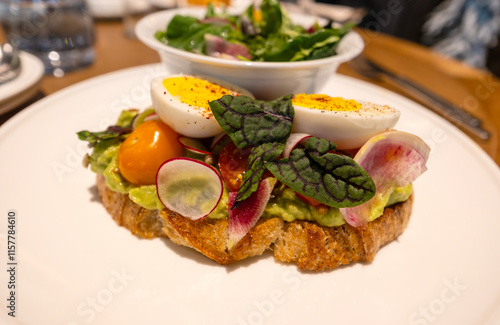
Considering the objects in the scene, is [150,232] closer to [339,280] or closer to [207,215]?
[207,215]

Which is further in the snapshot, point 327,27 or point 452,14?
point 452,14

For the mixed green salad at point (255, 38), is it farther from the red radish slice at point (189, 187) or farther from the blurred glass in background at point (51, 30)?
the blurred glass in background at point (51, 30)

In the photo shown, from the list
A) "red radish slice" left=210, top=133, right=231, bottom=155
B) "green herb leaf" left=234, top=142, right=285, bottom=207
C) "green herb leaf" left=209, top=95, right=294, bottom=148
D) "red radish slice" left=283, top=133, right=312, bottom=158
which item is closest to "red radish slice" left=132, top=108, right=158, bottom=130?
"red radish slice" left=210, top=133, right=231, bottom=155

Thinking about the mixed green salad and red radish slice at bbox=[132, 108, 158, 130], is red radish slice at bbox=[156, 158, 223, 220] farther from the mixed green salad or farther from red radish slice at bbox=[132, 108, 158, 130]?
the mixed green salad

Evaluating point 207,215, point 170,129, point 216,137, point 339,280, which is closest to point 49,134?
point 170,129

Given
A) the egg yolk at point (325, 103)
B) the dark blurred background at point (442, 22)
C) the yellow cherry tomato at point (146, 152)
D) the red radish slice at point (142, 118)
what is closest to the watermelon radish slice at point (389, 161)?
the egg yolk at point (325, 103)

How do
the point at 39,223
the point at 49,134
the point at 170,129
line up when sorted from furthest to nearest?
the point at 49,134, the point at 170,129, the point at 39,223

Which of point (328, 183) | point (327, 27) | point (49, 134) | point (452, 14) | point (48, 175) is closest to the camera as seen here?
point (328, 183)
